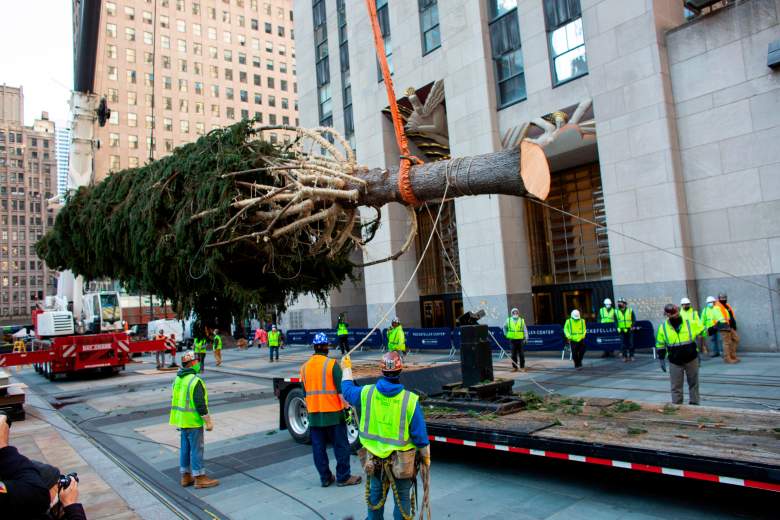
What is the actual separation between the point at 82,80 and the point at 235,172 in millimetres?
16636

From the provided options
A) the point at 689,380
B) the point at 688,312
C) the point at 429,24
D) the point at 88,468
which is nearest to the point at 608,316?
the point at 688,312

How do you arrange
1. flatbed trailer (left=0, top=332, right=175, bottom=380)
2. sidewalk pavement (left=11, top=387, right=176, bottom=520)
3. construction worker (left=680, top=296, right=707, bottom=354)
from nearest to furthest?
sidewalk pavement (left=11, top=387, right=176, bottom=520) → construction worker (left=680, top=296, right=707, bottom=354) → flatbed trailer (left=0, top=332, right=175, bottom=380)

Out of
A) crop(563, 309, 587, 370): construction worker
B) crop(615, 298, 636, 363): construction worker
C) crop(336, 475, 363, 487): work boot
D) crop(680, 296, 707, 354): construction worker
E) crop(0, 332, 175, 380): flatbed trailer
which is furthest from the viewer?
crop(0, 332, 175, 380): flatbed trailer

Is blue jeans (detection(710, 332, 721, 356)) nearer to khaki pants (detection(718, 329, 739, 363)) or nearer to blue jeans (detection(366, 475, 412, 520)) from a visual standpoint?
khaki pants (detection(718, 329, 739, 363))

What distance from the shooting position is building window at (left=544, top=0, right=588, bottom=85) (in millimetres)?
19188

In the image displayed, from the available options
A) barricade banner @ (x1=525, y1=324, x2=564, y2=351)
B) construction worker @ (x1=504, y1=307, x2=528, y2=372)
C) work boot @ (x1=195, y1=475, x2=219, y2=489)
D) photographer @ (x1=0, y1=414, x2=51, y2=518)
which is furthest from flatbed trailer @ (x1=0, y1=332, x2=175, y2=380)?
photographer @ (x1=0, y1=414, x2=51, y2=518)

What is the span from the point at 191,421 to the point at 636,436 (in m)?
5.16

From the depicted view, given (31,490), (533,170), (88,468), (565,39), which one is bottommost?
(88,468)

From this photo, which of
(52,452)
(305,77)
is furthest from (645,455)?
(305,77)

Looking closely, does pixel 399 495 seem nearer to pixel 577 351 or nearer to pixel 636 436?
pixel 636 436

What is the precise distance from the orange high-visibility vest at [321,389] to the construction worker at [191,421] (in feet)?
4.22

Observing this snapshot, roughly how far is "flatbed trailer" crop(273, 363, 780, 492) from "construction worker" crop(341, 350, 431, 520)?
1914 mm

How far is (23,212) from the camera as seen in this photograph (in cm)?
9669

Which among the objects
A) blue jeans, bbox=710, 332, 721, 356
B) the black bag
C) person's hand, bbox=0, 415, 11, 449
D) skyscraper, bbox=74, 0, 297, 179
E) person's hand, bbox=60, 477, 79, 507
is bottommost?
blue jeans, bbox=710, 332, 721, 356
